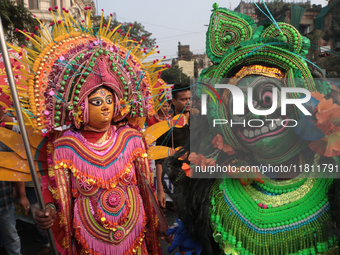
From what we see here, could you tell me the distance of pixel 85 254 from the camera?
207 centimetres

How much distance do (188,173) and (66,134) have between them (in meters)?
1.08

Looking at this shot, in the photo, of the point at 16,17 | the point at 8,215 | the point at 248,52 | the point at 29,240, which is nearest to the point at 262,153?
the point at 248,52

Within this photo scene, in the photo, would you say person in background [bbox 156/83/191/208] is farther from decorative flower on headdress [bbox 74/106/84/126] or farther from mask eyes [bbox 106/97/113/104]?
decorative flower on headdress [bbox 74/106/84/126]

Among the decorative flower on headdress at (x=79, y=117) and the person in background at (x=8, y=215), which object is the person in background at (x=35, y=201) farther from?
the decorative flower on headdress at (x=79, y=117)

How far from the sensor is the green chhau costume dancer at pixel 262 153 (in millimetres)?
1233

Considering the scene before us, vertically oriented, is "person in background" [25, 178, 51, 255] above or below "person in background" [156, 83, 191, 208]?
below

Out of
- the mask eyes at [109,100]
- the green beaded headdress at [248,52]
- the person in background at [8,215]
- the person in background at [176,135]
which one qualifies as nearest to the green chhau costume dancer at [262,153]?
the green beaded headdress at [248,52]

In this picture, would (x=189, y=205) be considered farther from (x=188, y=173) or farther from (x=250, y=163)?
(x=250, y=163)

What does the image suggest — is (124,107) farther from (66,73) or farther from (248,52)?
(248,52)

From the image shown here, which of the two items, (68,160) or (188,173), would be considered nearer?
(188,173)

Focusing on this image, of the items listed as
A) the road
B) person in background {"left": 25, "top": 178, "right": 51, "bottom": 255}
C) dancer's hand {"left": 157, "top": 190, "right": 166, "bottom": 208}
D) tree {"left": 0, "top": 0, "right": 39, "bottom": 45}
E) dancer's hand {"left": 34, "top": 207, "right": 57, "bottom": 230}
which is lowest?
the road

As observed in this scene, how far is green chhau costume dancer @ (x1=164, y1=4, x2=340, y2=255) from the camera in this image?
1.23m

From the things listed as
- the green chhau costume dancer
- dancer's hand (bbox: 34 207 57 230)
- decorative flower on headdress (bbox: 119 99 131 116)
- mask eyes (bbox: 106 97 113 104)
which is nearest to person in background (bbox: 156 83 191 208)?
decorative flower on headdress (bbox: 119 99 131 116)

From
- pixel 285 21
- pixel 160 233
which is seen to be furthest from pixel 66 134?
pixel 285 21
